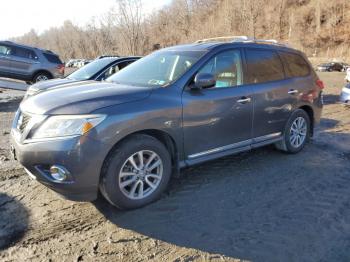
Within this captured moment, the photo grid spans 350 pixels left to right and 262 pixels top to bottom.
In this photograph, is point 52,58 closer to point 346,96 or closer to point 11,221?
point 346,96

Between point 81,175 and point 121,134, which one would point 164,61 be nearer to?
point 121,134

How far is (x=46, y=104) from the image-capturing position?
12.2 feet

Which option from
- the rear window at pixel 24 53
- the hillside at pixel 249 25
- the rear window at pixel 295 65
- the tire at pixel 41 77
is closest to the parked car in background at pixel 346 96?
the rear window at pixel 295 65

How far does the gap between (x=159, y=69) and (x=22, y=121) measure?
5.87ft

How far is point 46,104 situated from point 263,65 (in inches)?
124

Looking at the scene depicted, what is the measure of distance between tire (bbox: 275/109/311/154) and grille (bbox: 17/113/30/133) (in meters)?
3.77

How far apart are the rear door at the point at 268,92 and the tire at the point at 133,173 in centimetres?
169

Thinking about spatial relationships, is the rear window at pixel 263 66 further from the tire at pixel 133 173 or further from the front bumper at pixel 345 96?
the front bumper at pixel 345 96

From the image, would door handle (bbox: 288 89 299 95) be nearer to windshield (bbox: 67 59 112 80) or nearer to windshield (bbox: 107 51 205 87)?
windshield (bbox: 107 51 205 87)

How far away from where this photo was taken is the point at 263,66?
17.4 ft

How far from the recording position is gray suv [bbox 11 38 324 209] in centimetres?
350

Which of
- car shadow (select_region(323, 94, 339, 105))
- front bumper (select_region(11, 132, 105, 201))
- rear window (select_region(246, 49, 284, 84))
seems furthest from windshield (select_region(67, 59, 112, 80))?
car shadow (select_region(323, 94, 339, 105))

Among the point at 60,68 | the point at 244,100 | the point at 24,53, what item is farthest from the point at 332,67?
the point at 244,100

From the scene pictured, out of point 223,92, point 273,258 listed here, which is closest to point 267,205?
point 273,258
